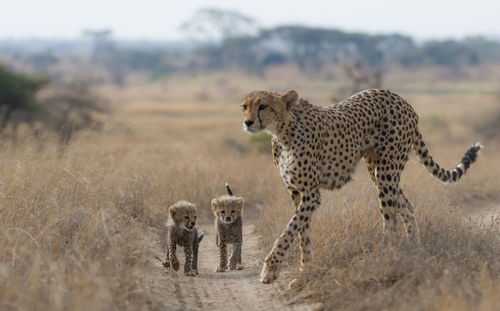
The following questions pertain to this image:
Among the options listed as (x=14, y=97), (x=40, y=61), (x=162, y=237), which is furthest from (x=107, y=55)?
(x=162, y=237)

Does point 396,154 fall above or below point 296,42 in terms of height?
below

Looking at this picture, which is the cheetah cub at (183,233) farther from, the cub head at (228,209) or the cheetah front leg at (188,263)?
the cub head at (228,209)

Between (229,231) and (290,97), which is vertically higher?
(290,97)

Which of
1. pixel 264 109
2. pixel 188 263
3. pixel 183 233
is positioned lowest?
pixel 188 263

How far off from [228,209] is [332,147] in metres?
1.19

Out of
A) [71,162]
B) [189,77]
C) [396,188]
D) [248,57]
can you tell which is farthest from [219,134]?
[248,57]

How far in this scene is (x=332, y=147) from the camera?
4.64m

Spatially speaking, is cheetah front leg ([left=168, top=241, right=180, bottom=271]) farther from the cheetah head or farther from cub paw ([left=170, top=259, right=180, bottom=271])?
the cheetah head

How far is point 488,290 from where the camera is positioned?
347cm

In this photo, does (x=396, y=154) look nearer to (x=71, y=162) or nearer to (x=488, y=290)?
(x=488, y=290)

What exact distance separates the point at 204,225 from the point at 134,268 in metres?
3.34

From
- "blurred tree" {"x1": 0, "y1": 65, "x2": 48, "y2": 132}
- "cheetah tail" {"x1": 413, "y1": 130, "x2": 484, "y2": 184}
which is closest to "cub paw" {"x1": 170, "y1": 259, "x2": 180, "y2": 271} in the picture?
"cheetah tail" {"x1": 413, "y1": 130, "x2": 484, "y2": 184}

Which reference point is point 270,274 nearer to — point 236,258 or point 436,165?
point 236,258

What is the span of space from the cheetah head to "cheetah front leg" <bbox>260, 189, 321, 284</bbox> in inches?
21.8
